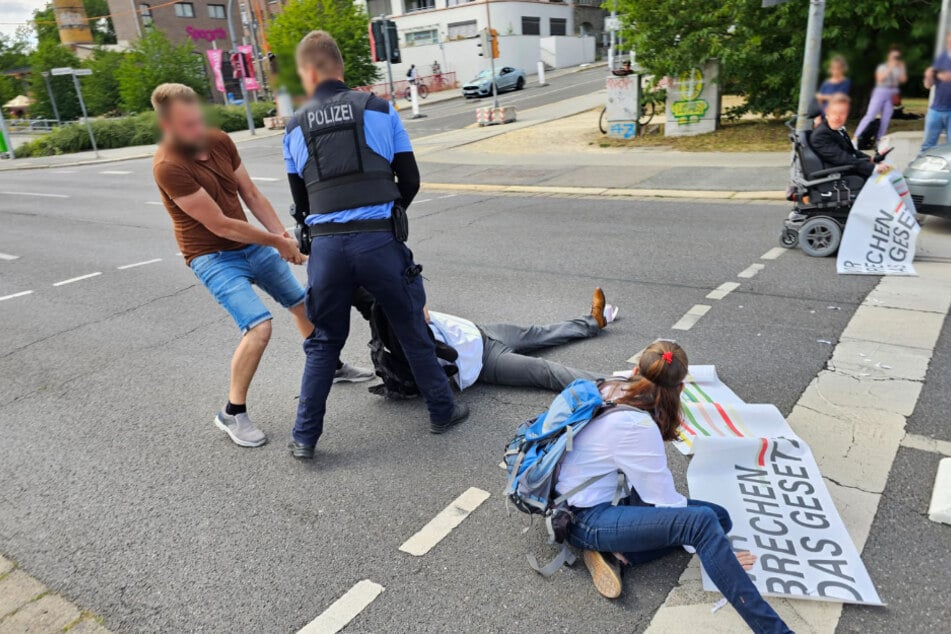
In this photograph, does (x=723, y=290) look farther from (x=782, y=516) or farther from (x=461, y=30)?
(x=461, y=30)

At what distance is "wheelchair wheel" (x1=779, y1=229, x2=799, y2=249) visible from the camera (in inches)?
282

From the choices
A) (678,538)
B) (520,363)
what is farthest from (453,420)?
(678,538)

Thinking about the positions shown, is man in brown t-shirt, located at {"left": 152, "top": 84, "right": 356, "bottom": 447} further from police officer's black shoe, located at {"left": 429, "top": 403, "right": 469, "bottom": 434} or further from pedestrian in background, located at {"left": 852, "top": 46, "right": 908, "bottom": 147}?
pedestrian in background, located at {"left": 852, "top": 46, "right": 908, "bottom": 147}

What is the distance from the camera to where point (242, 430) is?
4.10 m

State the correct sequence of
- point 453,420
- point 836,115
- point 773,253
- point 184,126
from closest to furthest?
A: point 184,126, point 453,420, point 836,115, point 773,253

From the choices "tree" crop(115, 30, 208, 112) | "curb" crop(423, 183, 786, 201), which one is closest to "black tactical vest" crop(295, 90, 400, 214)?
"curb" crop(423, 183, 786, 201)

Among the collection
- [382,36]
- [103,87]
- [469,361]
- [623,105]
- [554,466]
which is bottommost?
[469,361]

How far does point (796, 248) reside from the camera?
7168 mm

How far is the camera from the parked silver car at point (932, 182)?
6918mm

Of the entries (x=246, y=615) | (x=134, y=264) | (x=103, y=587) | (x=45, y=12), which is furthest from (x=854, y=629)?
(x=45, y=12)

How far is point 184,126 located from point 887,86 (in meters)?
→ 6.29

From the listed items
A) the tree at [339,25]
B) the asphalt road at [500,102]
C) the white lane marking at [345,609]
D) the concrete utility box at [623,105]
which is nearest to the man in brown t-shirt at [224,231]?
the white lane marking at [345,609]

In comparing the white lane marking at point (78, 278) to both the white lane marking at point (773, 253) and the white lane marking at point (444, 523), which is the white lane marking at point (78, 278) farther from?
the white lane marking at point (773, 253)

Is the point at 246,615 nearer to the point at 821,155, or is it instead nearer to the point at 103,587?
the point at 103,587
